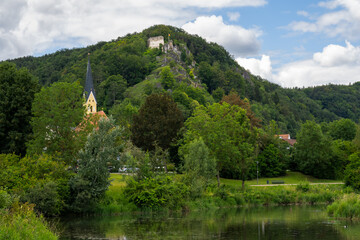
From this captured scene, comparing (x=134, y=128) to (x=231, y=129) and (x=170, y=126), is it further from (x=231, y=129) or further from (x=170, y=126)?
(x=231, y=129)

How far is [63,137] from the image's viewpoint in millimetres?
47500

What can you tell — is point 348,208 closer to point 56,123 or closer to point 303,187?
point 303,187

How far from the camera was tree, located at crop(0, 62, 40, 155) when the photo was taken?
49844mm

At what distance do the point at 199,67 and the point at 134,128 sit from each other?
5265 inches

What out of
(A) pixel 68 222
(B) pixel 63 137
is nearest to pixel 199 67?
(B) pixel 63 137

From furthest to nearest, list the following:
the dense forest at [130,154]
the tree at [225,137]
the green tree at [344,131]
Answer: the green tree at [344,131]
the tree at [225,137]
the dense forest at [130,154]

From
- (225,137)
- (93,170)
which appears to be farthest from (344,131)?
(93,170)

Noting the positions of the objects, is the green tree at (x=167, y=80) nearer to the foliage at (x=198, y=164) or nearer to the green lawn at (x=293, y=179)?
the green lawn at (x=293, y=179)

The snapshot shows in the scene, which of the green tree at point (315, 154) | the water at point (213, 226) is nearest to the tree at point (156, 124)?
the water at point (213, 226)

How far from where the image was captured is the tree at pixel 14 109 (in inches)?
1962

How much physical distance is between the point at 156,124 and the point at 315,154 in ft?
106

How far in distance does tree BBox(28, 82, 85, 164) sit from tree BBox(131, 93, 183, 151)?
1637 centimetres

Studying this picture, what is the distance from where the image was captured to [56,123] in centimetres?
4722

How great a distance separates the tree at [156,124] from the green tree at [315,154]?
27312 mm
